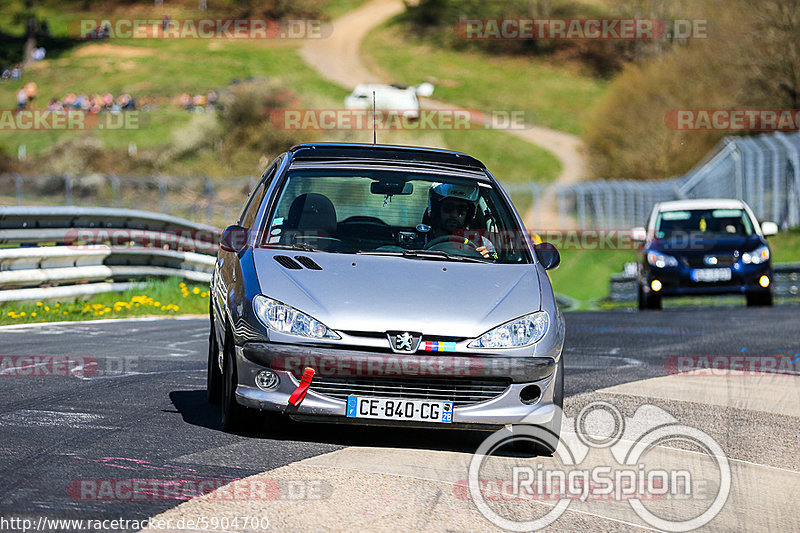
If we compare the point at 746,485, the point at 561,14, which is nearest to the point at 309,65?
the point at 561,14

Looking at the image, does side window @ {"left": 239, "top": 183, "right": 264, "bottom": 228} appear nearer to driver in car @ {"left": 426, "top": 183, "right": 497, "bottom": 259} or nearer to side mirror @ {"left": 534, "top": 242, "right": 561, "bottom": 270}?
driver in car @ {"left": 426, "top": 183, "right": 497, "bottom": 259}

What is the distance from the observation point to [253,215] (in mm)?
8203

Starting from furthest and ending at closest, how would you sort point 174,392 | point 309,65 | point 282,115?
point 309,65 → point 282,115 → point 174,392

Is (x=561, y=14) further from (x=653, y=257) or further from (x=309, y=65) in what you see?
(x=653, y=257)

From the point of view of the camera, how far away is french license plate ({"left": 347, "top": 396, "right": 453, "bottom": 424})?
663cm

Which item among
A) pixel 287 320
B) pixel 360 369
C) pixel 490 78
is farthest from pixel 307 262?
pixel 490 78

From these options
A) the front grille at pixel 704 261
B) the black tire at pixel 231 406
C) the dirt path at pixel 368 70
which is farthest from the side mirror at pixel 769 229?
the dirt path at pixel 368 70

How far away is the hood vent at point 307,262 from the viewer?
7109 millimetres

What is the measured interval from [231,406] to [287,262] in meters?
0.86

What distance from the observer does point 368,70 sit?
8825 cm

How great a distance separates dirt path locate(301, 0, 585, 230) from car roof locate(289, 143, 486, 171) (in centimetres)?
3559

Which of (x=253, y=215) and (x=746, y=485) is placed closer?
(x=746, y=485)

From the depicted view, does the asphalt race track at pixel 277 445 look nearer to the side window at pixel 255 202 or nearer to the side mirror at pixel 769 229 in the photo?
the side window at pixel 255 202

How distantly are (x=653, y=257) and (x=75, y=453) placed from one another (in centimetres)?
1414
